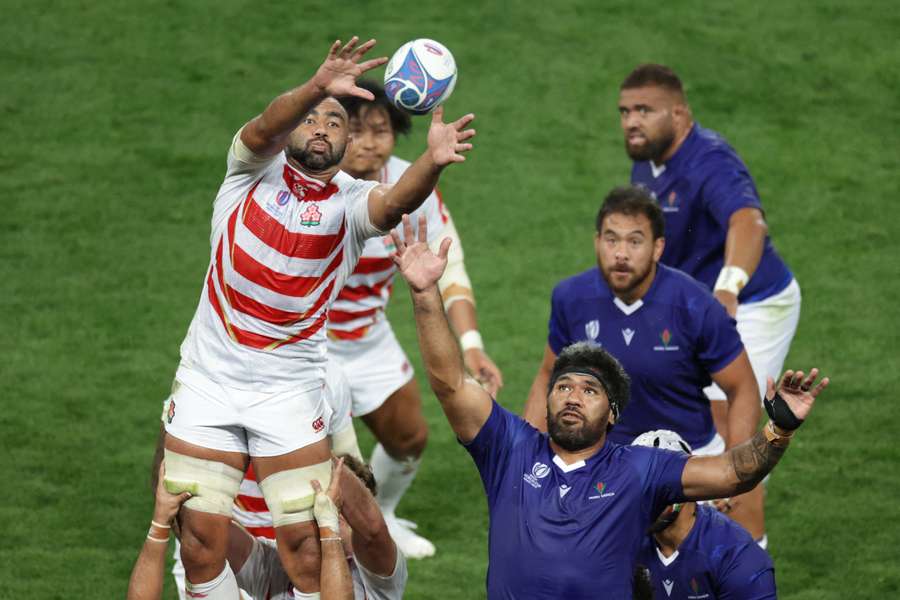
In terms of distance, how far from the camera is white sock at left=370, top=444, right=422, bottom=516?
8.38 m

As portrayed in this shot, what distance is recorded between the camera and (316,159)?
5.79m

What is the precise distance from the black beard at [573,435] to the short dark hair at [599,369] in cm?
16

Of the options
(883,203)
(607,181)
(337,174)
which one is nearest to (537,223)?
(607,181)

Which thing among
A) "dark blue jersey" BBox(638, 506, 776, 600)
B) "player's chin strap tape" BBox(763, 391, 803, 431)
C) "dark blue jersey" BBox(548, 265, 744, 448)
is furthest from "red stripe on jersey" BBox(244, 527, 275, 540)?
"player's chin strap tape" BBox(763, 391, 803, 431)

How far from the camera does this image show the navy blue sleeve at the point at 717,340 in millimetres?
6770

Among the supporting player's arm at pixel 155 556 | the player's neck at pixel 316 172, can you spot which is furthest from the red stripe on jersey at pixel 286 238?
the supporting player's arm at pixel 155 556

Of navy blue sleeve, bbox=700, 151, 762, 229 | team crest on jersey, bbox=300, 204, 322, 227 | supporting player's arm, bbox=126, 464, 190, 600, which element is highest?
navy blue sleeve, bbox=700, 151, 762, 229

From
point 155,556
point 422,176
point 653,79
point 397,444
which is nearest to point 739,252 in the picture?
point 653,79

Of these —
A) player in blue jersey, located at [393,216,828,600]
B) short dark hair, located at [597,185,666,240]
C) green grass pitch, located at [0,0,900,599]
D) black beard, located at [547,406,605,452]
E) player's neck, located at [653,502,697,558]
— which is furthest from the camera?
green grass pitch, located at [0,0,900,599]

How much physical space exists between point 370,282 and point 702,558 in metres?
2.94

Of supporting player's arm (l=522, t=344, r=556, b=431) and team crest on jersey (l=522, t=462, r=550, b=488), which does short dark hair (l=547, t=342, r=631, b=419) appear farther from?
supporting player's arm (l=522, t=344, r=556, b=431)

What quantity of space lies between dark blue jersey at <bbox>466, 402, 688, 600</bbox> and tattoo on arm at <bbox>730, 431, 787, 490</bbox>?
27cm

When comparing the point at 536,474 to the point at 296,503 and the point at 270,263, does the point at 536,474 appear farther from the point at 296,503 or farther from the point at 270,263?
the point at 270,263

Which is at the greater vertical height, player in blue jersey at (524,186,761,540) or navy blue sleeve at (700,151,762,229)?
navy blue sleeve at (700,151,762,229)
